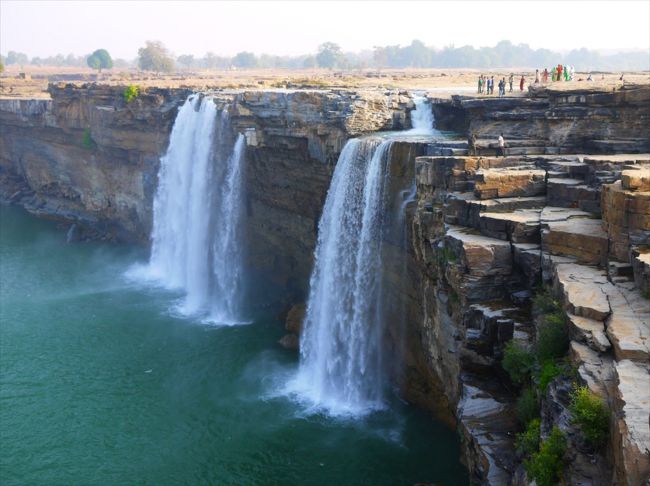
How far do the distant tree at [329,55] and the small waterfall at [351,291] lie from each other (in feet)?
386

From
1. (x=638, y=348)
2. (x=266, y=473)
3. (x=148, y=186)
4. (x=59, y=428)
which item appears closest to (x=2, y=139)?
(x=148, y=186)

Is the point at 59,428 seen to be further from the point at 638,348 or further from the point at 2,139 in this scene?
the point at 2,139

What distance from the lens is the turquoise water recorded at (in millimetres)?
19141

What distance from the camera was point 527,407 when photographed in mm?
12242

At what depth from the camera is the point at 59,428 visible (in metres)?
21.5

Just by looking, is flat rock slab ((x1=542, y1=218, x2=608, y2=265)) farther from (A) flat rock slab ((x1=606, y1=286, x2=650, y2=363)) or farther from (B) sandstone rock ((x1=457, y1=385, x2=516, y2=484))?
(B) sandstone rock ((x1=457, y1=385, x2=516, y2=484))

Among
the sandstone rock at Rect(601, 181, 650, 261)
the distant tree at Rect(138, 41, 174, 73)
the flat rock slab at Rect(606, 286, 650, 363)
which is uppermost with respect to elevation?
the distant tree at Rect(138, 41, 174, 73)

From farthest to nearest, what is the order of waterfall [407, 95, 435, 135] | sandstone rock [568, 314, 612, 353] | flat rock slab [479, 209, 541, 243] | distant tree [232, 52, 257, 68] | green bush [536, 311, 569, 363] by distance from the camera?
distant tree [232, 52, 257, 68] < waterfall [407, 95, 435, 135] < flat rock slab [479, 209, 541, 243] < green bush [536, 311, 569, 363] < sandstone rock [568, 314, 612, 353]

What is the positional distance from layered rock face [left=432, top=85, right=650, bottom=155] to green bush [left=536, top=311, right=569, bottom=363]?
8092 millimetres

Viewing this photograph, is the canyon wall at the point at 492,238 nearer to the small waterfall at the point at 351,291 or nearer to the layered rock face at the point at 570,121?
the layered rock face at the point at 570,121

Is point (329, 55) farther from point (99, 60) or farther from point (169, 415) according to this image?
point (169, 415)

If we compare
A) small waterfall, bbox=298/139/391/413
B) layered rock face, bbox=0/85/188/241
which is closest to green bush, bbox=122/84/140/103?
layered rock face, bbox=0/85/188/241

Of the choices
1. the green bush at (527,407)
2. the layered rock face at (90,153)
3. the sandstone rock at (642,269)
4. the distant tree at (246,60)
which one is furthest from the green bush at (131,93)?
the distant tree at (246,60)

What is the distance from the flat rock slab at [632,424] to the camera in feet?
26.8
